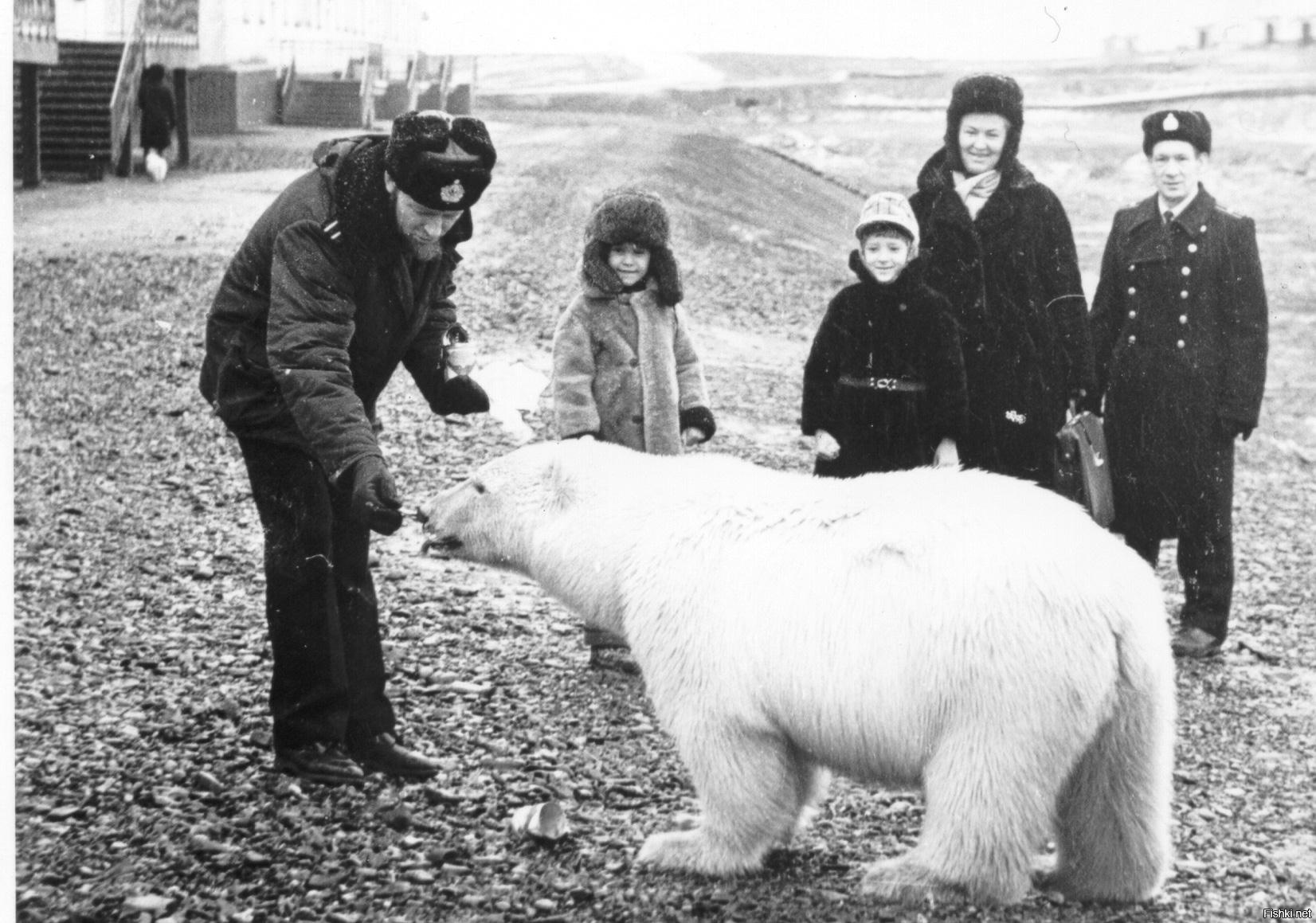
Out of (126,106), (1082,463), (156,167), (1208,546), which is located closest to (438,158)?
(1082,463)

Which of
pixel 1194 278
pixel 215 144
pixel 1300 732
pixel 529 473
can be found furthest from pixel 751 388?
pixel 215 144

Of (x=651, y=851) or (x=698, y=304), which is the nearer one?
(x=651, y=851)

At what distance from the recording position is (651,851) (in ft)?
11.0

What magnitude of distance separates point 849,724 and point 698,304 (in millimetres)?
7691

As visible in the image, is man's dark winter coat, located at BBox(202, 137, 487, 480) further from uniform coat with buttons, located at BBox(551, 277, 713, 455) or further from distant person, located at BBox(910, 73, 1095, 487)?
distant person, located at BBox(910, 73, 1095, 487)

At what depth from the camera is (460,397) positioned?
12.7 feet

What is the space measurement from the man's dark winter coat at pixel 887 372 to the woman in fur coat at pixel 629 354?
52cm

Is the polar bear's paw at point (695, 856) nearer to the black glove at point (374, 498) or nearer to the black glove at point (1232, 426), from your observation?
the black glove at point (374, 498)

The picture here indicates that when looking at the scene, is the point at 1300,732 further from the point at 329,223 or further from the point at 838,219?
the point at 838,219

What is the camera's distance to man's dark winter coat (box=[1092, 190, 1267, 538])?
487 cm

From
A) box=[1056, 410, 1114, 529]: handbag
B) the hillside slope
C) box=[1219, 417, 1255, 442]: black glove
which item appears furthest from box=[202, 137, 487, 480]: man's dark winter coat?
the hillside slope

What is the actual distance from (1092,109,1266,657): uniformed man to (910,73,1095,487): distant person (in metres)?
0.61

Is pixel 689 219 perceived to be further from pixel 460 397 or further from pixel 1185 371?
pixel 460 397

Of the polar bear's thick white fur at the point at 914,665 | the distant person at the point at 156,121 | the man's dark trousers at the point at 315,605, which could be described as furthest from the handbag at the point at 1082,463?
the distant person at the point at 156,121
